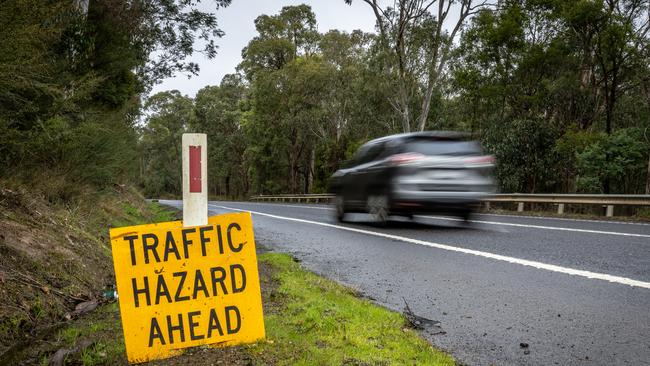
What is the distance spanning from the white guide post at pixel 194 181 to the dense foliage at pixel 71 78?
252 centimetres

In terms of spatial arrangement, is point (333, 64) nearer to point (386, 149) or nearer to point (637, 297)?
point (386, 149)

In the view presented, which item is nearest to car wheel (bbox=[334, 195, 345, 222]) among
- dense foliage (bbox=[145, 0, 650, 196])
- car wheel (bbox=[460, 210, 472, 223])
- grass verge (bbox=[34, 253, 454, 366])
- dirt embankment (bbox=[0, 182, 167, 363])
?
car wheel (bbox=[460, 210, 472, 223])

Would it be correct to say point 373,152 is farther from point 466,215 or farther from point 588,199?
point 588,199

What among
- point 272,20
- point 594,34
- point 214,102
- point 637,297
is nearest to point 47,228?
point 637,297

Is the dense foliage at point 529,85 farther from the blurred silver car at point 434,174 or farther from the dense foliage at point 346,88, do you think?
the blurred silver car at point 434,174

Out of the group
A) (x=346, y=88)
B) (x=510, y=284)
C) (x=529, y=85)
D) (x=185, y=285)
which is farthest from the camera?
(x=346, y=88)

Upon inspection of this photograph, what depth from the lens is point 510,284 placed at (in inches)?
184

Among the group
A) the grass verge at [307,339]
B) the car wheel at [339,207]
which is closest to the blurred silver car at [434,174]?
the car wheel at [339,207]

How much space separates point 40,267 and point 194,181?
214 cm

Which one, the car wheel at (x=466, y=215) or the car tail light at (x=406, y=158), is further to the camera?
the car wheel at (x=466, y=215)

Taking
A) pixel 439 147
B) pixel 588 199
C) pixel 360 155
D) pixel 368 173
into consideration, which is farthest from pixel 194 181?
pixel 588 199

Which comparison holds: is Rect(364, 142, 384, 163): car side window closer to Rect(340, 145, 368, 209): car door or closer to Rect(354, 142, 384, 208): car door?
Rect(354, 142, 384, 208): car door

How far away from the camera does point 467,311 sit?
12.8 feet

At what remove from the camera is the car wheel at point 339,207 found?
1157 centimetres
